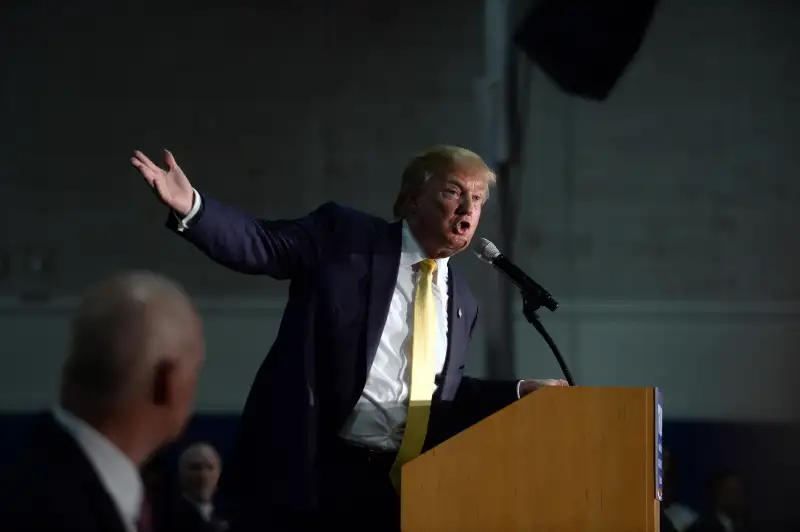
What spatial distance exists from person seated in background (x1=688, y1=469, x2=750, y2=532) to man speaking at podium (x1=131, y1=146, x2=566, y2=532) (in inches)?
98.6

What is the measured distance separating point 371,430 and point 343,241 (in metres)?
0.44

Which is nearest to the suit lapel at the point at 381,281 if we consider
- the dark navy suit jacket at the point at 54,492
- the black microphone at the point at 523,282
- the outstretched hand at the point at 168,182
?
the black microphone at the point at 523,282

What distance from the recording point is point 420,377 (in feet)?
7.55

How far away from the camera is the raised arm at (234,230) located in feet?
6.57

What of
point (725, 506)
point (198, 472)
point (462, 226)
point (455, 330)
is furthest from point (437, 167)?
point (725, 506)

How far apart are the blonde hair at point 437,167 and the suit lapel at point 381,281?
11 centimetres

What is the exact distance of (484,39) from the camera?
15.6 feet

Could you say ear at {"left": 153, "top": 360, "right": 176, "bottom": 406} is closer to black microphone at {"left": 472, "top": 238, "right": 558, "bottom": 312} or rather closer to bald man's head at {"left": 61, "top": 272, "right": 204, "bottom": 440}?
bald man's head at {"left": 61, "top": 272, "right": 204, "bottom": 440}

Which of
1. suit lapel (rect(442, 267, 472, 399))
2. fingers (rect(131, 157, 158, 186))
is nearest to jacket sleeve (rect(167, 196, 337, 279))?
fingers (rect(131, 157, 158, 186))

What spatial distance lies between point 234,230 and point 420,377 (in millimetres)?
537

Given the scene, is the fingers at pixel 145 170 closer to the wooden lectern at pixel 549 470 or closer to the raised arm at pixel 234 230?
the raised arm at pixel 234 230

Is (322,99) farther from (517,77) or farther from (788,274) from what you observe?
(788,274)

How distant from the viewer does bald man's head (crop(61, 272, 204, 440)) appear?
1101 millimetres

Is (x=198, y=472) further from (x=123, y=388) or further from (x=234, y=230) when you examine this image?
(x=123, y=388)
